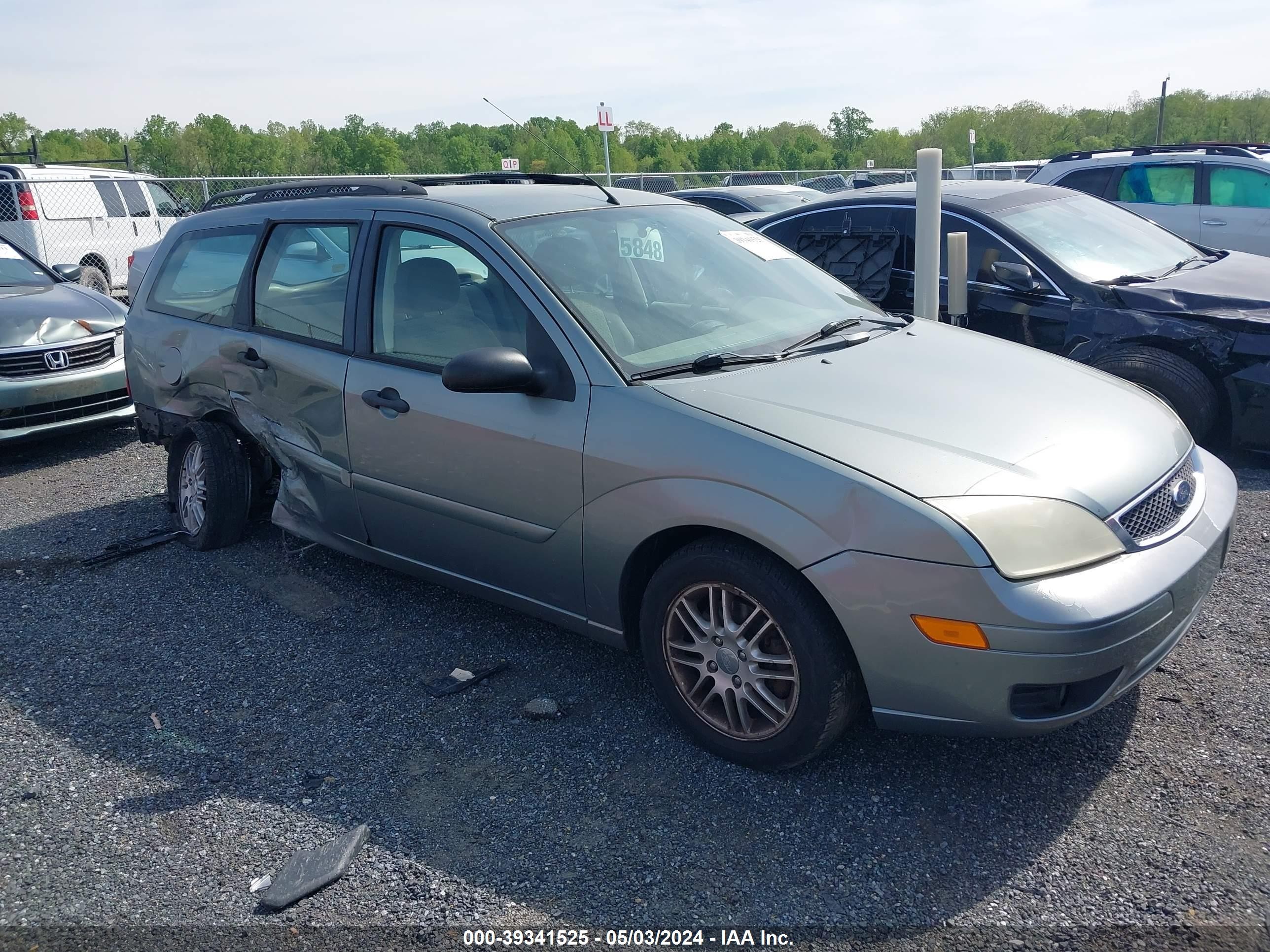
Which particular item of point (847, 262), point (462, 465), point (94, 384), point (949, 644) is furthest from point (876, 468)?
point (94, 384)

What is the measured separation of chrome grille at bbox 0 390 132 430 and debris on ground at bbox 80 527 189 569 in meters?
1.97

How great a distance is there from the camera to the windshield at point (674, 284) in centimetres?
354

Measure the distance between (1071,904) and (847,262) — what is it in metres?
5.12

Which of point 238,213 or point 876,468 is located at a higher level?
point 238,213

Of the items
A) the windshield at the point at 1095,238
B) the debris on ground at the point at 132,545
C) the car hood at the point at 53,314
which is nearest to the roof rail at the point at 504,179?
the debris on ground at the point at 132,545

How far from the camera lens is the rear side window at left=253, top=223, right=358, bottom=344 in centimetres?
420

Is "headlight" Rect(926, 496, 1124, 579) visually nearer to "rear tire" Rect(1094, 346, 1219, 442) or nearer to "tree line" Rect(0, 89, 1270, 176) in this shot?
"rear tire" Rect(1094, 346, 1219, 442)

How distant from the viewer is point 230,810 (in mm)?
3096

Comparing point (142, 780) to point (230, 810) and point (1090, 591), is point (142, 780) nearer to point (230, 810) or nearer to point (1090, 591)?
point (230, 810)

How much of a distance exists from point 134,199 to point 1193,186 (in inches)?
572

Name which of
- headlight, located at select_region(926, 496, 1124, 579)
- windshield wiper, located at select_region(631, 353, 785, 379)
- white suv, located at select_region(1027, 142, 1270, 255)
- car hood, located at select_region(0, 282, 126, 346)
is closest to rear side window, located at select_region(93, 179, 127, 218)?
car hood, located at select_region(0, 282, 126, 346)

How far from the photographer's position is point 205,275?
5031 mm

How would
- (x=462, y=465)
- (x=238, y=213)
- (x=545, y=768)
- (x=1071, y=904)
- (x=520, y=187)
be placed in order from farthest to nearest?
(x=238, y=213) < (x=520, y=187) < (x=462, y=465) < (x=545, y=768) < (x=1071, y=904)

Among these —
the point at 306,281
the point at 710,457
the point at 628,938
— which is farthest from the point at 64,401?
the point at 628,938
